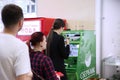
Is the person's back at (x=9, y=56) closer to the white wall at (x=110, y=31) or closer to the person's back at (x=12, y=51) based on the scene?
the person's back at (x=12, y=51)

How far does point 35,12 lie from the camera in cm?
534

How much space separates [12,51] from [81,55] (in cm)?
252

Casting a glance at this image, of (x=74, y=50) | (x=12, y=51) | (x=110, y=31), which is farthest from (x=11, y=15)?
(x=110, y=31)

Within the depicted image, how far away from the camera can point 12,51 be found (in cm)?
150

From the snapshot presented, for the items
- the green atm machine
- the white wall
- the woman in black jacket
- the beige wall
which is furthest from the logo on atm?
the woman in black jacket

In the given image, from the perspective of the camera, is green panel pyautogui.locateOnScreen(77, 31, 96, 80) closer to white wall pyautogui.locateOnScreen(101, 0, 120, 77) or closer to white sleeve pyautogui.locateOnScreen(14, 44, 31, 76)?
white wall pyautogui.locateOnScreen(101, 0, 120, 77)

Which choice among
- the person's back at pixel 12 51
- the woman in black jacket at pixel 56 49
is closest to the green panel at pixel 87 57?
the woman in black jacket at pixel 56 49

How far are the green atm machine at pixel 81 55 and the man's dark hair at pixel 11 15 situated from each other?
95.0 inches

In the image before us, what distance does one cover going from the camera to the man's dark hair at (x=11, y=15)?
156cm

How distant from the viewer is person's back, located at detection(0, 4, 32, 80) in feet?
4.88

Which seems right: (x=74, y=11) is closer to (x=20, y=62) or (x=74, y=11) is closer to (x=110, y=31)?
(x=110, y=31)

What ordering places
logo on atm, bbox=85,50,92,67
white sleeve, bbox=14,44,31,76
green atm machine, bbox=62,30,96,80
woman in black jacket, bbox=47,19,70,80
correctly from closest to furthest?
white sleeve, bbox=14,44,31,76
woman in black jacket, bbox=47,19,70,80
green atm machine, bbox=62,30,96,80
logo on atm, bbox=85,50,92,67

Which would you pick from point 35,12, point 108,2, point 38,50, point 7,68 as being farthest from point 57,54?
point 35,12

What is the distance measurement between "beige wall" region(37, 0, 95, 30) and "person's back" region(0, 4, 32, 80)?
3175 millimetres
